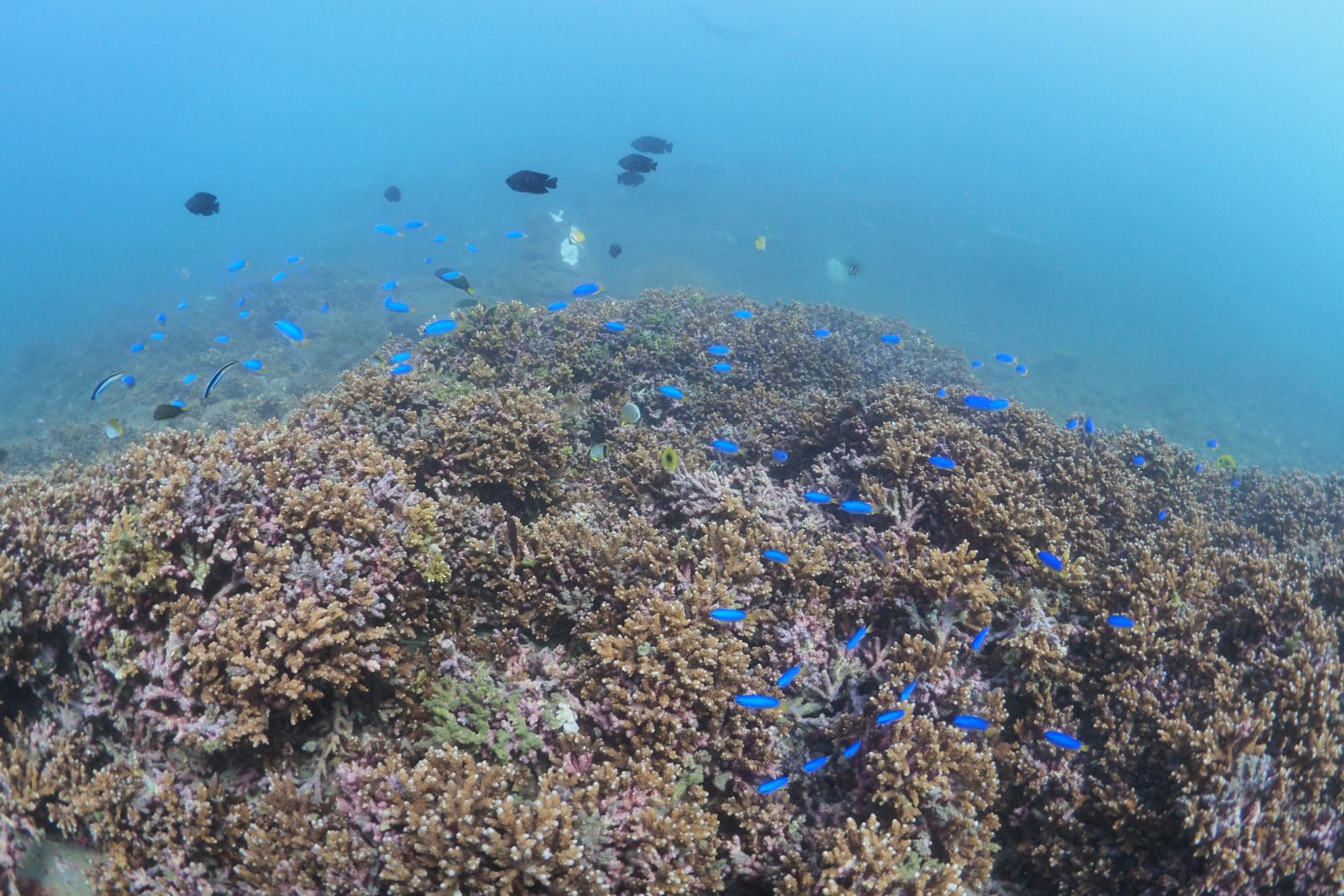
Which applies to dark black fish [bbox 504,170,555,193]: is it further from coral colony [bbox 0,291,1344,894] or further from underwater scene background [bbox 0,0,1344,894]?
coral colony [bbox 0,291,1344,894]

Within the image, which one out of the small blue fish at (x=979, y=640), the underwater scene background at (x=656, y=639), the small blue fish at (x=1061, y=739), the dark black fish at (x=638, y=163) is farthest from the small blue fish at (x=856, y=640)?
the dark black fish at (x=638, y=163)

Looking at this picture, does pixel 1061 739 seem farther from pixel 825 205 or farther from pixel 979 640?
pixel 825 205

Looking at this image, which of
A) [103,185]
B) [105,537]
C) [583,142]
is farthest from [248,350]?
[103,185]

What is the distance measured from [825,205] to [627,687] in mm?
68343

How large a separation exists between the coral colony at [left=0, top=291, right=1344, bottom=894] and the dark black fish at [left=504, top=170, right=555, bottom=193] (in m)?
4.12

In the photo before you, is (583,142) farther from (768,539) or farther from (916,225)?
(768,539)

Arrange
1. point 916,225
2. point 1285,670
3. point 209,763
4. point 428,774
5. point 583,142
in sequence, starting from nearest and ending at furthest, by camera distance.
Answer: point 428,774 → point 209,763 → point 1285,670 → point 916,225 → point 583,142

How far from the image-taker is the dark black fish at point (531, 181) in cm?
848

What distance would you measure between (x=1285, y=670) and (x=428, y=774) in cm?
682

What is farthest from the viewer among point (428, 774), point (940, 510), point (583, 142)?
point (583, 142)

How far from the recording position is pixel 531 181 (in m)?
8.68

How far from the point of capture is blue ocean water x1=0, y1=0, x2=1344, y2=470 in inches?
1323

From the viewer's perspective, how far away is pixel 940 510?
6.62 meters

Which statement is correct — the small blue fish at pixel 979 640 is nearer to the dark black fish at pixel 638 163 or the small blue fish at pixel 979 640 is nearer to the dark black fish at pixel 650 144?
the dark black fish at pixel 638 163
